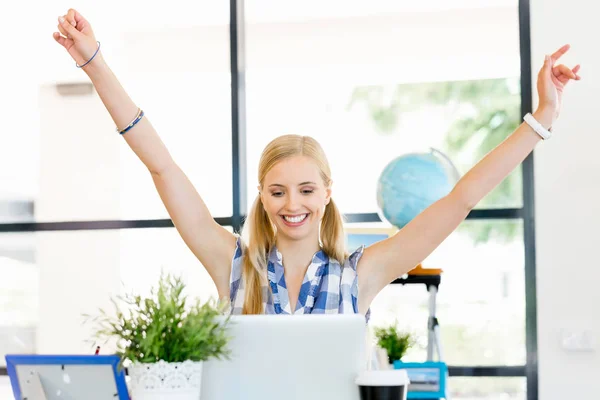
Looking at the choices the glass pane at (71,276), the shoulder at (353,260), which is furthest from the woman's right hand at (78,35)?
the glass pane at (71,276)

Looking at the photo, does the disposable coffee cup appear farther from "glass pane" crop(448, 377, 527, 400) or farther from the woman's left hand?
"glass pane" crop(448, 377, 527, 400)

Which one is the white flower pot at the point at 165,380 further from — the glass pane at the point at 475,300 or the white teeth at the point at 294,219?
the glass pane at the point at 475,300

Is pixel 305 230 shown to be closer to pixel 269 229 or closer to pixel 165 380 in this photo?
pixel 269 229

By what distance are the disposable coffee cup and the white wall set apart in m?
2.83

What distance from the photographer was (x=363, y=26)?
14.5 feet

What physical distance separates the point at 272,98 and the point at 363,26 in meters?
0.61

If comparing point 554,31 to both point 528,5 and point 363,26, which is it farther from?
point 363,26

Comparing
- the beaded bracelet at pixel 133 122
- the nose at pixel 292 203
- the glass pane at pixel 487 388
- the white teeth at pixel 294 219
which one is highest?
the beaded bracelet at pixel 133 122

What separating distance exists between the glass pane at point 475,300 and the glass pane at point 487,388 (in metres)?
0.09

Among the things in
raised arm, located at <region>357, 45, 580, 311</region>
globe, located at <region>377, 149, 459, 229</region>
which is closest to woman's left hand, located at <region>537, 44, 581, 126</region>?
raised arm, located at <region>357, 45, 580, 311</region>

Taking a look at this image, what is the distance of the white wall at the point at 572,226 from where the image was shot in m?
3.88

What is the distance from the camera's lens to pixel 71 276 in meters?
4.61

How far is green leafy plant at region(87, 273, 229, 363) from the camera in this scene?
4.13 ft

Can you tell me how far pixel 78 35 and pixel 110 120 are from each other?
2992mm
